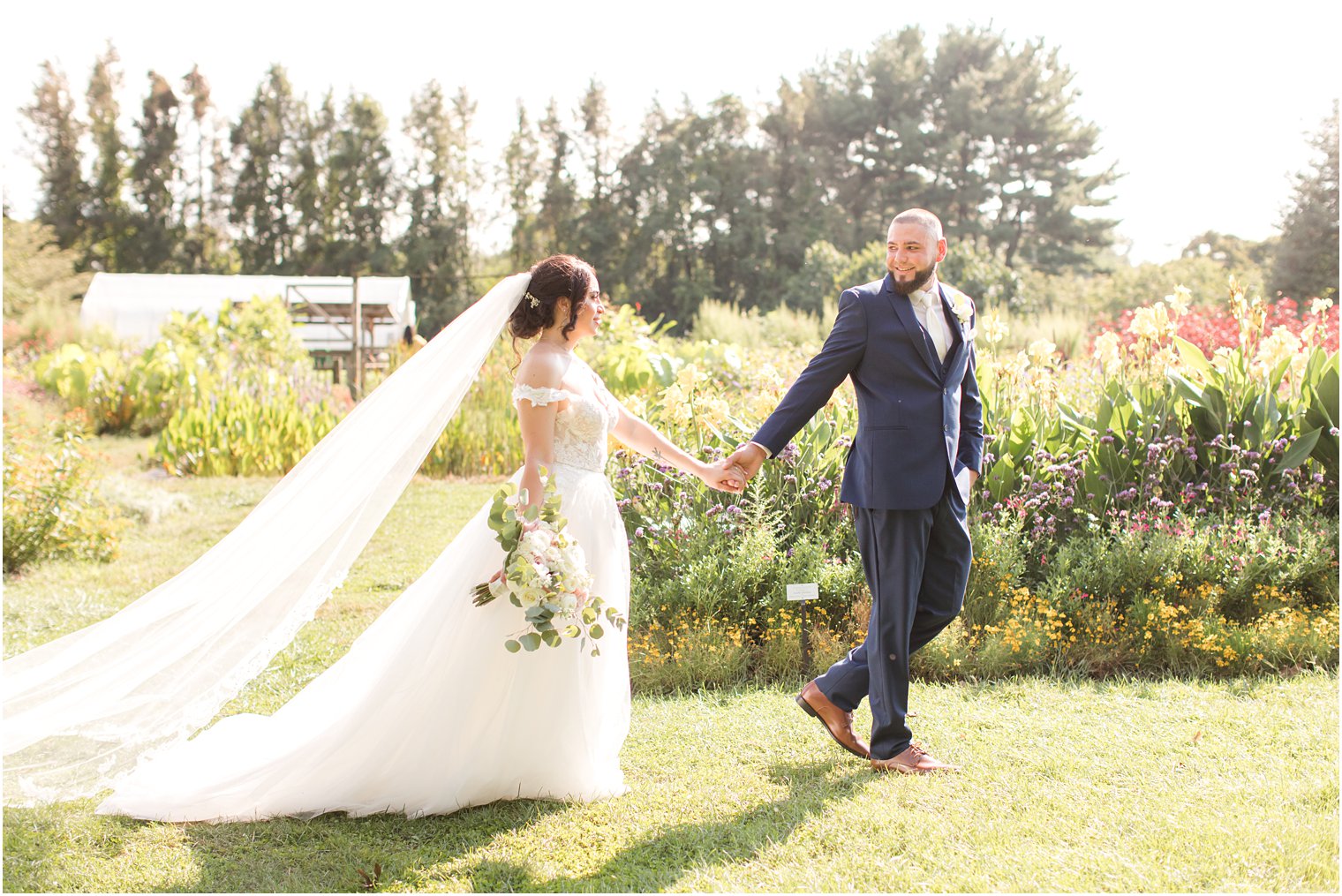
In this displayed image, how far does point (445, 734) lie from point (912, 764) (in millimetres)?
1540

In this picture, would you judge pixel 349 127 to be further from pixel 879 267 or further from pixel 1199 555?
pixel 1199 555

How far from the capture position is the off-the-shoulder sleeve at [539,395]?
3230 mm

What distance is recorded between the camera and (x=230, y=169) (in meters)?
38.7

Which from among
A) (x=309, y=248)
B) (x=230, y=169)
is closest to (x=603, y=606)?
(x=309, y=248)

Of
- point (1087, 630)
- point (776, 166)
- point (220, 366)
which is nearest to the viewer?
point (1087, 630)

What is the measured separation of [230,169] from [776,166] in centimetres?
2058

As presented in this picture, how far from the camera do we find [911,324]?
11.0 ft

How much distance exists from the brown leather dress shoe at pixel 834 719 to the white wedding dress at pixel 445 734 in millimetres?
736

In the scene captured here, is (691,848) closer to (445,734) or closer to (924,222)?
(445,734)

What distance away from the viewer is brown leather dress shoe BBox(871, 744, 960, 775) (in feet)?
11.2

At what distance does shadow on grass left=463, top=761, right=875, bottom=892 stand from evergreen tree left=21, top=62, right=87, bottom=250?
40.5 meters

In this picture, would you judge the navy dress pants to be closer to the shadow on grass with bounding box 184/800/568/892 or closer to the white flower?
the white flower

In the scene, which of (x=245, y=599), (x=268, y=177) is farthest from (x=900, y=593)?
(x=268, y=177)

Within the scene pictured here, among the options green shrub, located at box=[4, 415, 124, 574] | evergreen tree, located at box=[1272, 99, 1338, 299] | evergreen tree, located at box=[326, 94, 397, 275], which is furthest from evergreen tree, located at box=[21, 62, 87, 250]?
evergreen tree, located at box=[1272, 99, 1338, 299]
